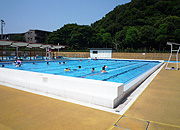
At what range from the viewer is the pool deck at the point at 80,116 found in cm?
282

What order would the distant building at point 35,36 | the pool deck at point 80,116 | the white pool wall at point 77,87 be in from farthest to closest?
the distant building at point 35,36 → the white pool wall at point 77,87 → the pool deck at point 80,116

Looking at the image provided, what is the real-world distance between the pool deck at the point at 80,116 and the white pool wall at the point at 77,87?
0.43 meters

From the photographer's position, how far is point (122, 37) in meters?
51.9

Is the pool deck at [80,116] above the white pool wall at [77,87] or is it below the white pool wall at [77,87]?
below

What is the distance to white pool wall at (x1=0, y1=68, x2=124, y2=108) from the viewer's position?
4.04m

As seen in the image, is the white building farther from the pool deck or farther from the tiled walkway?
the pool deck

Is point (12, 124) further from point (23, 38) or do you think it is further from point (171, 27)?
point (23, 38)

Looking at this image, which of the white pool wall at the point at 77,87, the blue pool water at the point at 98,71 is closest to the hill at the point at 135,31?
the blue pool water at the point at 98,71

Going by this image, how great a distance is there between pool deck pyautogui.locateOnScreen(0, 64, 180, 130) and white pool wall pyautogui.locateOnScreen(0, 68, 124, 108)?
1.40 feet

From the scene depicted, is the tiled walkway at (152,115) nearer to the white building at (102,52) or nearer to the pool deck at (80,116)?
the pool deck at (80,116)

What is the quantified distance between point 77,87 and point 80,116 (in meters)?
1.42

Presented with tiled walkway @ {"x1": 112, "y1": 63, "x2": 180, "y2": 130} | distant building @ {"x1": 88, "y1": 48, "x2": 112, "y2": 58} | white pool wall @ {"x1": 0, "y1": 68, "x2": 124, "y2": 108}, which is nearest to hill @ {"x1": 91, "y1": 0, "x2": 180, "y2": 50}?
distant building @ {"x1": 88, "y1": 48, "x2": 112, "y2": 58}

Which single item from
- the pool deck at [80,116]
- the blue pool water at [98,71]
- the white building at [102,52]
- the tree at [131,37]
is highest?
the tree at [131,37]

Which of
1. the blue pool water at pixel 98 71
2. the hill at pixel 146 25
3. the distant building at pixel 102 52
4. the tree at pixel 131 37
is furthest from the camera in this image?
the tree at pixel 131 37
